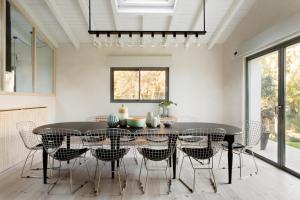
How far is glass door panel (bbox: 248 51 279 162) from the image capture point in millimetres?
3914

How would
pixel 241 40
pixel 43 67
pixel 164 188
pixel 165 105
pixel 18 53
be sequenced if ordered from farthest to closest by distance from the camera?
pixel 165 105 → pixel 43 67 → pixel 241 40 → pixel 18 53 → pixel 164 188

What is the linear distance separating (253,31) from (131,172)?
3609 mm

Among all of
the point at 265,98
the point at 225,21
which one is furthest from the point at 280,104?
the point at 225,21

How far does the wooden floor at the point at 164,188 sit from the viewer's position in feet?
8.80

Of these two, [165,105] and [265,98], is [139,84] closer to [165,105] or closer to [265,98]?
[165,105]

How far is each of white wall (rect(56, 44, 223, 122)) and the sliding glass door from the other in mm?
1471

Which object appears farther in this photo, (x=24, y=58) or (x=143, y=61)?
(x=143, y=61)

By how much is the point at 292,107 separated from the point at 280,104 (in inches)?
8.3

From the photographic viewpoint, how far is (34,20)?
14.4ft

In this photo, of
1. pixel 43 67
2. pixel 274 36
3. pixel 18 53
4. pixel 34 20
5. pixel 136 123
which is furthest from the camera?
pixel 43 67

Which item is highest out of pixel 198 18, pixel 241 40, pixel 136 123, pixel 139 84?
pixel 198 18

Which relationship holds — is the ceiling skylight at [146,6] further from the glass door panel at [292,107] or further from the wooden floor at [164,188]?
the wooden floor at [164,188]

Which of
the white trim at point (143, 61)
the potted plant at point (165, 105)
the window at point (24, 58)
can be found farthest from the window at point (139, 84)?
the window at point (24, 58)

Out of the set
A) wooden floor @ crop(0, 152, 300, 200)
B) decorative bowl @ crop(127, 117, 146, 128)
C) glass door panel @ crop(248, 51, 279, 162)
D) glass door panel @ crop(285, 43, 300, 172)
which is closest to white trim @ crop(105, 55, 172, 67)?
glass door panel @ crop(248, 51, 279, 162)
